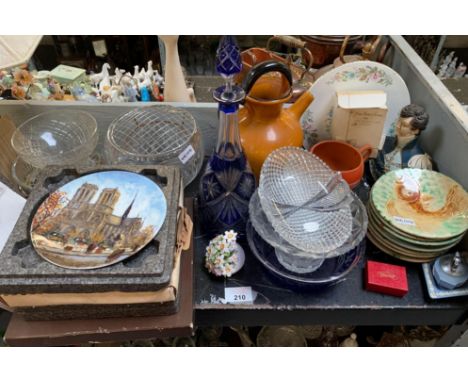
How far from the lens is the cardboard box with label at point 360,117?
813 mm

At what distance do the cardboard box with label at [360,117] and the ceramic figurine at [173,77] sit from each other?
37 cm

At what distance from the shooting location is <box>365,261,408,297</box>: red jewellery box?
67 cm

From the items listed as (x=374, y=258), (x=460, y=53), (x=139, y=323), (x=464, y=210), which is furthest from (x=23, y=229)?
(x=460, y=53)

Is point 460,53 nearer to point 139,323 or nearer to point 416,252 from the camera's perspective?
point 416,252

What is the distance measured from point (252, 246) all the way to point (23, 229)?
1.29 feet

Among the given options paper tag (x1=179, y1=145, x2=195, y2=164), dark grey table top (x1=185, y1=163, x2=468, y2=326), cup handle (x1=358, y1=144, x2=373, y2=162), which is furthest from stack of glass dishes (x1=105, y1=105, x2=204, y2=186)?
cup handle (x1=358, y1=144, x2=373, y2=162)

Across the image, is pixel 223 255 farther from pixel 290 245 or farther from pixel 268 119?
pixel 268 119

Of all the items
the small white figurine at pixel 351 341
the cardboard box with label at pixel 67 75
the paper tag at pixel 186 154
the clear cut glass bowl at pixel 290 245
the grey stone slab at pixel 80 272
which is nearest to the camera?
the grey stone slab at pixel 80 272

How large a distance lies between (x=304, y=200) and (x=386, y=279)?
21 cm

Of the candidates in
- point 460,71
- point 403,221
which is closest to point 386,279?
point 403,221

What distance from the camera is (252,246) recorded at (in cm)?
70

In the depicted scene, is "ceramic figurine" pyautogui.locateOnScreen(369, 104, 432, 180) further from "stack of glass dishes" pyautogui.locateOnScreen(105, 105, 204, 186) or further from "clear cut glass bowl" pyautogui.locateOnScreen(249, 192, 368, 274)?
"stack of glass dishes" pyautogui.locateOnScreen(105, 105, 204, 186)

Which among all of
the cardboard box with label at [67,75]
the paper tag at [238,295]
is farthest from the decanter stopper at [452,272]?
the cardboard box with label at [67,75]

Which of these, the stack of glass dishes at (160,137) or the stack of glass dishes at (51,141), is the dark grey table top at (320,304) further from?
the stack of glass dishes at (51,141)
